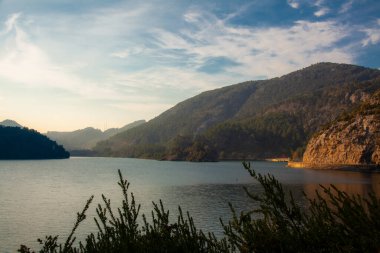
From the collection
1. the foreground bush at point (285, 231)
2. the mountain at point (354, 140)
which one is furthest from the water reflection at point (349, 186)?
the mountain at point (354, 140)

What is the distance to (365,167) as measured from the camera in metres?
167

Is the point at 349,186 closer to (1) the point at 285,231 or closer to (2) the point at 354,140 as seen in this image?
(2) the point at 354,140

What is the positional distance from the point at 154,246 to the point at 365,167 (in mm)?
175174

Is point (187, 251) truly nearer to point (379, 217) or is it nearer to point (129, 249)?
point (129, 249)

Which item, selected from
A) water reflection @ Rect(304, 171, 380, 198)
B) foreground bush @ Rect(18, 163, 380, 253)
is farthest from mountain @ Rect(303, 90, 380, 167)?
foreground bush @ Rect(18, 163, 380, 253)

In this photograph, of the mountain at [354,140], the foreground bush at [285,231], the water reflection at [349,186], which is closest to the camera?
the foreground bush at [285,231]

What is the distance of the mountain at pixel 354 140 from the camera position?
17300 centimetres

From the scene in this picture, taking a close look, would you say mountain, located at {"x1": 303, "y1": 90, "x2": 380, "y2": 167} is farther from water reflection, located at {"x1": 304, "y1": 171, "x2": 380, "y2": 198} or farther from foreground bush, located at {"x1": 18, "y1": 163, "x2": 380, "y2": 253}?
foreground bush, located at {"x1": 18, "y1": 163, "x2": 380, "y2": 253}

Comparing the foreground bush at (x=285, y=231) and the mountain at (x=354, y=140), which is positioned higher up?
the mountain at (x=354, y=140)

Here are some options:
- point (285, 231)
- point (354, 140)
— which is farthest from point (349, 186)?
point (285, 231)

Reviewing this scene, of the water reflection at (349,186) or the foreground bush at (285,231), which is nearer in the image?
the foreground bush at (285,231)

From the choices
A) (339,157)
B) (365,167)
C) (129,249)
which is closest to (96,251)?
(129,249)

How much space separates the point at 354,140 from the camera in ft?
582

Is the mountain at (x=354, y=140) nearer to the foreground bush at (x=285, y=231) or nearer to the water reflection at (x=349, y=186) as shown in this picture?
the water reflection at (x=349, y=186)
